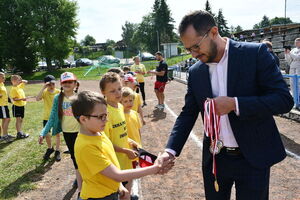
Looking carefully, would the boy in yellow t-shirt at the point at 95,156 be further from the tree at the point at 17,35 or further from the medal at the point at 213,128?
the tree at the point at 17,35

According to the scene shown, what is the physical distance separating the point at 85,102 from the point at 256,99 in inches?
53.3

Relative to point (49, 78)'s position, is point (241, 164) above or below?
below

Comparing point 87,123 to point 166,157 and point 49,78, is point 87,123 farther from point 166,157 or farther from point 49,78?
point 49,78

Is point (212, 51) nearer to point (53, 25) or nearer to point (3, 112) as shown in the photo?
point (3, 112)

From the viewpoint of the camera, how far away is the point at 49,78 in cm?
599

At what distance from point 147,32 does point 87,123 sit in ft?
290

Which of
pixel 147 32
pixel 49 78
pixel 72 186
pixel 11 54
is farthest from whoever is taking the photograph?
pixel 147 32

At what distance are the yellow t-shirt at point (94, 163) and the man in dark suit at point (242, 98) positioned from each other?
36.9 inches

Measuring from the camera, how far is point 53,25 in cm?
4138

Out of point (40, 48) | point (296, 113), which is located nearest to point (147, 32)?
point (40, 48)

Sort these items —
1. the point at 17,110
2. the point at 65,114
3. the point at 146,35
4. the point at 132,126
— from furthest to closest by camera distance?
the point at 146,35
the point at 17,110
the point at 65,114
the point at 132,126

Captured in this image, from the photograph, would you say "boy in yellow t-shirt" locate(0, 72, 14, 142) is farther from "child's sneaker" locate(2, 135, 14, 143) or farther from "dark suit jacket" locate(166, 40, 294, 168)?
"dark suit jacket" locate(166, 40, 294, 168)

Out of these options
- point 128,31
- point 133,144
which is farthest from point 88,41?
point 133,144

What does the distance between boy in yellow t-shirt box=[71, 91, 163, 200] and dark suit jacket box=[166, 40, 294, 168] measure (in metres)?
0.79
